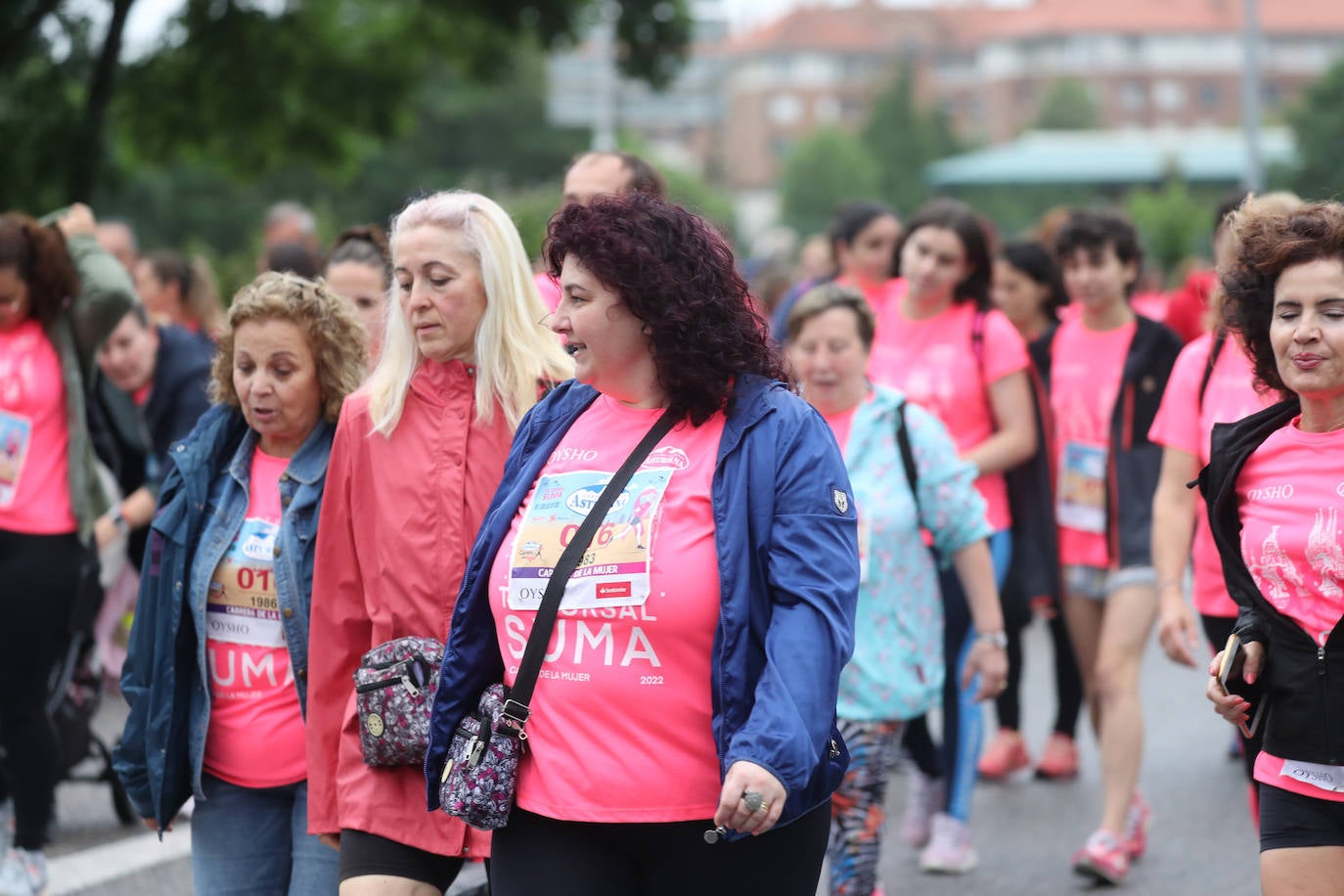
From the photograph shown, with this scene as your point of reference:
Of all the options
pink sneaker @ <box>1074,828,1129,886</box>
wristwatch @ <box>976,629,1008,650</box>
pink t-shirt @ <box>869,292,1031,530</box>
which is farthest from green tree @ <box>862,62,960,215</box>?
wristwatch @ <box>976,629,1008,650</box>

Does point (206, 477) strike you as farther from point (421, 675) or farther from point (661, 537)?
point (661, 537)

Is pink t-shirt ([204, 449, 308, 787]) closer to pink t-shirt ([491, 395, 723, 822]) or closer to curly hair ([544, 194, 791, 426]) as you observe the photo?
pink t-shirt ([491, 395, 723, 822])

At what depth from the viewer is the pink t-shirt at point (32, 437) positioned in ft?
20.3

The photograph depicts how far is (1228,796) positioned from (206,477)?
505 centimetres

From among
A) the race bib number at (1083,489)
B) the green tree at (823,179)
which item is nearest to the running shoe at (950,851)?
the race bib number at (1083,489)

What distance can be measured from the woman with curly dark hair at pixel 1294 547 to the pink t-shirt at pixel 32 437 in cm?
398

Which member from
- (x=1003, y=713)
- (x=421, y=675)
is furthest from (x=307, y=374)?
(x=1003, y=713)

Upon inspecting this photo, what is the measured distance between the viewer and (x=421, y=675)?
3912mm

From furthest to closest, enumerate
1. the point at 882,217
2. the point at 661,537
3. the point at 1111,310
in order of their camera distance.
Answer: the point at 882,217 < the point at 1111,310 < the point at 661,537

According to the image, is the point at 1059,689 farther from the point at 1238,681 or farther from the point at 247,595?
the point at 247,595

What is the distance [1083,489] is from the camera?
7.51 m

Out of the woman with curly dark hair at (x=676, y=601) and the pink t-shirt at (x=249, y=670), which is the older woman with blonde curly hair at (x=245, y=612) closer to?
the pink t-shirt at (x=249, y=670)

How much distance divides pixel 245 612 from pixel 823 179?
9759 cm

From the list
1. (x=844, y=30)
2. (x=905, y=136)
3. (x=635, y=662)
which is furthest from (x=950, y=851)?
(x=844, y=30)
